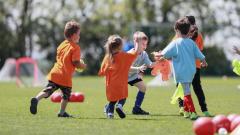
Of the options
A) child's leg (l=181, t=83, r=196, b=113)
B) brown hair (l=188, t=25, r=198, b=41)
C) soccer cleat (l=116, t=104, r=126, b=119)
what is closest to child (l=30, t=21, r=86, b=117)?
soccer cleat (l=116, t=104, r=126, b=119)

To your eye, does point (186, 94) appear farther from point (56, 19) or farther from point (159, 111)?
point (56, 19)

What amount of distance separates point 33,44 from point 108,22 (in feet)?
25.4

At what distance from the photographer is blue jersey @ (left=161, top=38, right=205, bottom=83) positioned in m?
11.5

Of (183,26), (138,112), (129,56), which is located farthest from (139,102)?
(183,26)

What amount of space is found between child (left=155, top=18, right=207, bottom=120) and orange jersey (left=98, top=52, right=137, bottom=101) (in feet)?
2.26

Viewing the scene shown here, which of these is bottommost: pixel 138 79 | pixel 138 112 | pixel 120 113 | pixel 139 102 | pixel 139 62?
pixel 138 112

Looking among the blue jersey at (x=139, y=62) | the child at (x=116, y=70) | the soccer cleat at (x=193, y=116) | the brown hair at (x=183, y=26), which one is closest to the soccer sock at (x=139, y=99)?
the blue jersey at (x=139, y=62)

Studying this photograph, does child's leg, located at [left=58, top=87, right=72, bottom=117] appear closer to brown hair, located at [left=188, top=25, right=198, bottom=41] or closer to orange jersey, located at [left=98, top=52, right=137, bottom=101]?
orange jersey, located at [left=98, top=52, right=137, bottom=101]

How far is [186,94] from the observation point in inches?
452

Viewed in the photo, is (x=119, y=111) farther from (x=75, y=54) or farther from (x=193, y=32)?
(x=193, y=32)

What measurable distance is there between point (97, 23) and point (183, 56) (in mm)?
52651

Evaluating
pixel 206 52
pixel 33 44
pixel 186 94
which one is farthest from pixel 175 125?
pixel 33 44

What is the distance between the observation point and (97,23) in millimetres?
63938

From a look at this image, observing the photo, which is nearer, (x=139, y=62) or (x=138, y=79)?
(x=138, y=79)
